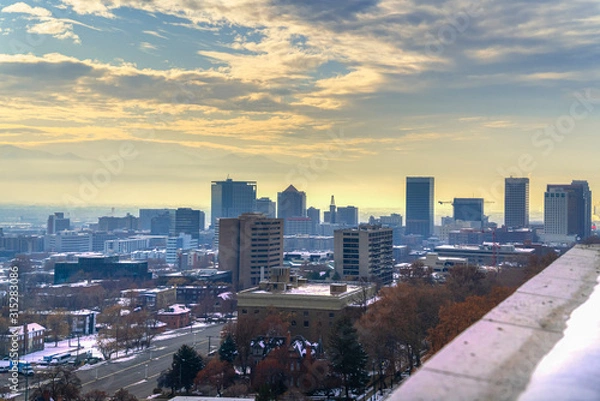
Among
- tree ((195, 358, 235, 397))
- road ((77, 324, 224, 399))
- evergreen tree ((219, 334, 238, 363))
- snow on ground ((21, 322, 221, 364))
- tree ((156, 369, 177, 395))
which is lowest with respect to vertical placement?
snow on ground ((21, 322, 221, 364))

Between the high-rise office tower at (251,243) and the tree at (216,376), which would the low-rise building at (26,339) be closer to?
the tree at (216,376)

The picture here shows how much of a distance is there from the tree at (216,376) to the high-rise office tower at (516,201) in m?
87.3

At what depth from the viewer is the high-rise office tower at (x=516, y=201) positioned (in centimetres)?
9725

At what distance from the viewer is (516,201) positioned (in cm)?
9844

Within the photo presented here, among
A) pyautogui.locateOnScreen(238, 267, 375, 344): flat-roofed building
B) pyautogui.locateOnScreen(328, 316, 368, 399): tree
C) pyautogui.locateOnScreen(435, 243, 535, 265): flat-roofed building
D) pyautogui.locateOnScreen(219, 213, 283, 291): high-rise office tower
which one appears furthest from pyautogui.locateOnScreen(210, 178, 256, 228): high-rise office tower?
pyautogui.locateOnScreen(328, 316, 368, 399): tree

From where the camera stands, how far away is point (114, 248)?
3516 inches

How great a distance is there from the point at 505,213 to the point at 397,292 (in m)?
83.1

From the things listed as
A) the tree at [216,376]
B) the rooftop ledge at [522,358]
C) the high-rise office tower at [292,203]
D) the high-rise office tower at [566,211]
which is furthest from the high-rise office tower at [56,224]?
the rooftop ledge at [522,358]

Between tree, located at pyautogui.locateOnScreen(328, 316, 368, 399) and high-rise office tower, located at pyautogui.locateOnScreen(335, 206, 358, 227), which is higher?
high-rise office tower, located at pyautogui.locateOnScreen(335, 206, 358, 227)

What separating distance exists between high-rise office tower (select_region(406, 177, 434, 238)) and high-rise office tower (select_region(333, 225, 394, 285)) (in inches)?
2964

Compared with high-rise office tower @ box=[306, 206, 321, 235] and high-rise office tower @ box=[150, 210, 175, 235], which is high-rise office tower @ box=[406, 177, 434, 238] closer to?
→ high-rise office tower @ box=[306, 206, 321, 235]

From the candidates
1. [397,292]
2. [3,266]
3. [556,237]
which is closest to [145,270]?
[3,266]

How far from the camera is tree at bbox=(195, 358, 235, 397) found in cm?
1712

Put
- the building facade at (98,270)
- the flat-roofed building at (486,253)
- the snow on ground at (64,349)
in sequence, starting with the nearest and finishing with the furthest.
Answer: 1. the snow on ground at (64,349)
2. the building facade at (98,270)
3. the flat-roofed building at (486,253)
